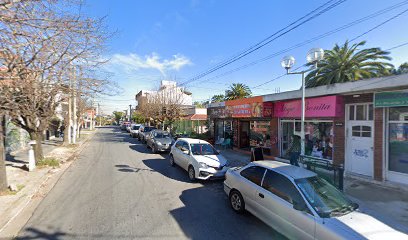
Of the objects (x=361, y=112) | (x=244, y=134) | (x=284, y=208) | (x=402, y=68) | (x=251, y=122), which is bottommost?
(x=284, y=208)

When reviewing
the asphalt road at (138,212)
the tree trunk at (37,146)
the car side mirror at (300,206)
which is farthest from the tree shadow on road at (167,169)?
the car side mirror at (300,206)

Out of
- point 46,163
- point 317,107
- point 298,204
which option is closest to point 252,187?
point 298,204

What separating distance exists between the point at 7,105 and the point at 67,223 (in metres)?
4.10

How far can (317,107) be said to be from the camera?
386 inches

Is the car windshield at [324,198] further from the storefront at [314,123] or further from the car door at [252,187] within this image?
the storefront at [314,123]

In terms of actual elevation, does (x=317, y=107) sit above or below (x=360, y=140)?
above

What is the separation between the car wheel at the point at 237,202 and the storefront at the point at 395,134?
19.5 feet

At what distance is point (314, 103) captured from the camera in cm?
998

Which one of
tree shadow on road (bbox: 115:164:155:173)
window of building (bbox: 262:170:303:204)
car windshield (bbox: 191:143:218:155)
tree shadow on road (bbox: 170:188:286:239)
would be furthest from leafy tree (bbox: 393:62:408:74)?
tree shadow on road (bbox: 115:164:155:173)

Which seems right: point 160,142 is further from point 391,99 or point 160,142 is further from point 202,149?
point 391,99

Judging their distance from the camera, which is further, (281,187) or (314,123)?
(314,123)

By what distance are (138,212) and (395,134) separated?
8.67 m

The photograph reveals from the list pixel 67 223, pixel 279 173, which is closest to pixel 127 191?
pixel 67 223

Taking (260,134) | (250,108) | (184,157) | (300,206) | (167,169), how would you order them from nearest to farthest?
(300,206) → (184,157) → (167,169) → (250,108) → (260,134)
